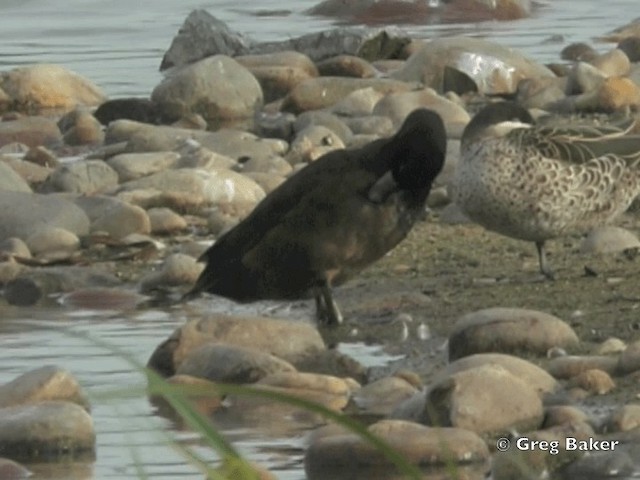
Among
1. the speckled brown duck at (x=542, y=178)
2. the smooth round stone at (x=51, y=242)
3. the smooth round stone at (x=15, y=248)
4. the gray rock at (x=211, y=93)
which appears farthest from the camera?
the gray rock at (x=211, y=93)

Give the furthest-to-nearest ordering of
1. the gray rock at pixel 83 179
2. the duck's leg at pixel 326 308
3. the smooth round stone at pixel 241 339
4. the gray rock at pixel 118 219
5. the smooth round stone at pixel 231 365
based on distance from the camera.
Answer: the gray rock at pixel 83 179, the gray rock at pixel 118 219, the duck's leg at pixel 326 308, the smooth round stone at pixel 241 339, the smooth round stone at pixel 231 365

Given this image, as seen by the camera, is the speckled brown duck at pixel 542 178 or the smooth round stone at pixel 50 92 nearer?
the speckled brown duck at pixel 542 178

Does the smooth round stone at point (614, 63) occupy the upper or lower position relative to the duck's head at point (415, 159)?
lower

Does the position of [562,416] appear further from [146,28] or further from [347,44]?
[146,28]

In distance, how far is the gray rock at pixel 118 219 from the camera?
9469 mm

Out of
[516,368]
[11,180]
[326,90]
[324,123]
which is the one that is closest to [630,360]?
[516,368]

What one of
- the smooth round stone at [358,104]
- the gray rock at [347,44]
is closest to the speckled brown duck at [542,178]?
the smooth round stone at [358,104]

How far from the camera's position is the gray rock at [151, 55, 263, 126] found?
13.2 m

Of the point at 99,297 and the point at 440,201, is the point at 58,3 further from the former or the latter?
the point at 99,297

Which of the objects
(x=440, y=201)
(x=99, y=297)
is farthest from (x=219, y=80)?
(x=99, y=297)

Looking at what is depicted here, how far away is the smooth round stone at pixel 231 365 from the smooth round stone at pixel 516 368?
0.61 metres

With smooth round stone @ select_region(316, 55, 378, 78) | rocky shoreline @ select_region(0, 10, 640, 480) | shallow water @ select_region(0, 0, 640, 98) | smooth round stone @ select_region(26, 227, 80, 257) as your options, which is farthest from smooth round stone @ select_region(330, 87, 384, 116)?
smooth round stone @ select_region(26, 227, 80, 257)

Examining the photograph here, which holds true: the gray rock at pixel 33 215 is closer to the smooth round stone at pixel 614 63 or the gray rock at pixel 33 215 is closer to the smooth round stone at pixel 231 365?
the smooth round stone at pixel 231 365

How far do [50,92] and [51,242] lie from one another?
499 centimetres
